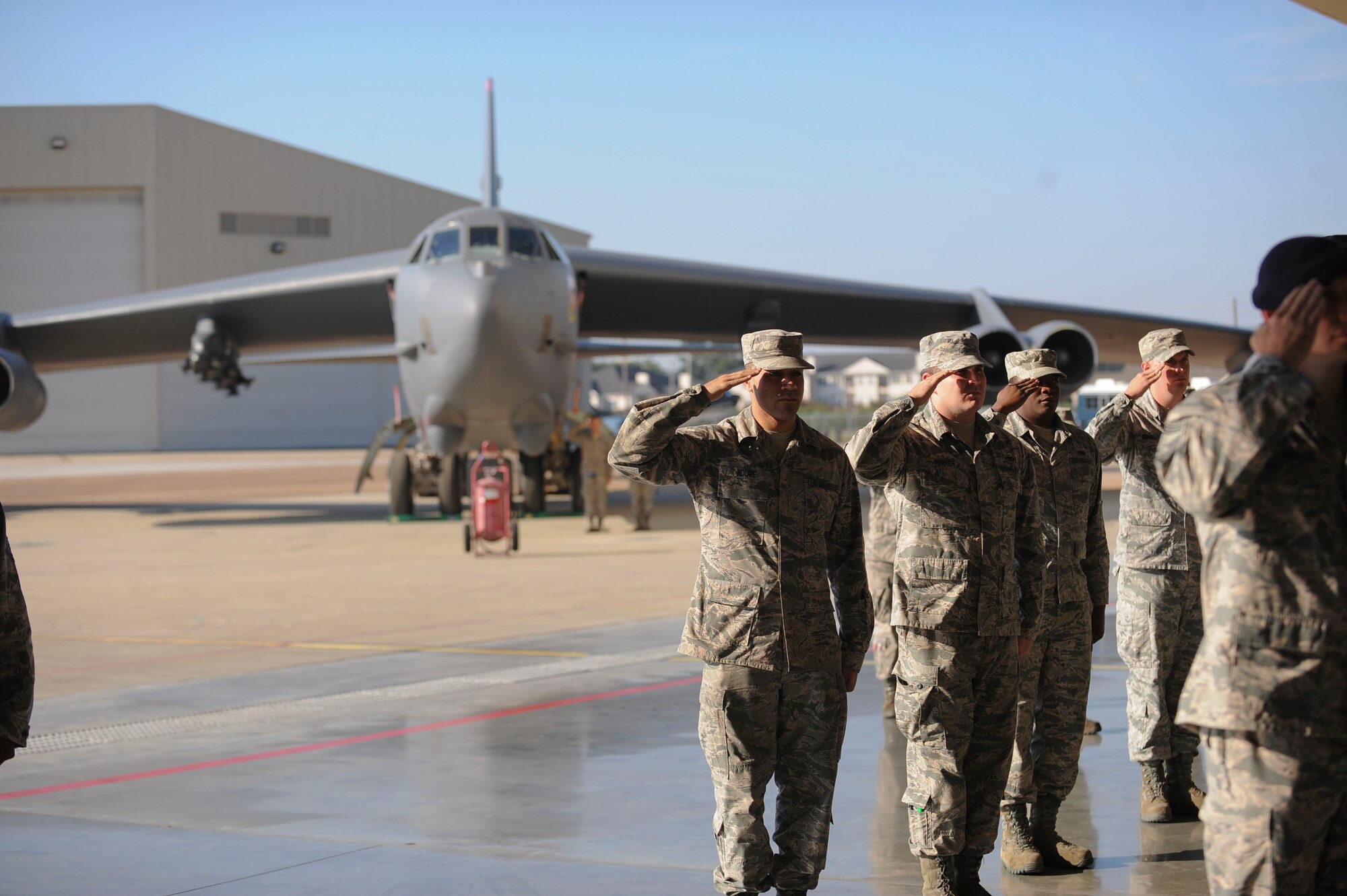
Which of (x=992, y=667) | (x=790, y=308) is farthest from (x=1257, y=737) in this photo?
(x=790, y=308)

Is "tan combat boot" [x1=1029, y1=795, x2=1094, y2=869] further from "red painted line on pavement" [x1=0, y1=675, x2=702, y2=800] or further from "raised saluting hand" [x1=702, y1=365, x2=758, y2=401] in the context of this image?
"red painted line on pavement" [x1=0, y1=675, x2=702, y2=800]

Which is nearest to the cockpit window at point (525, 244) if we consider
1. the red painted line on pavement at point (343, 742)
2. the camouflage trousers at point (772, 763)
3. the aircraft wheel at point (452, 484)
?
the aircraft wheel at point (452, 484)

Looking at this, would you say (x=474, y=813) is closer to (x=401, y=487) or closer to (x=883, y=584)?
(x=883, y=584)

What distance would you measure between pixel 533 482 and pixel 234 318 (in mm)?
5251

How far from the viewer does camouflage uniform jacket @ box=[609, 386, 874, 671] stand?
4395 mm

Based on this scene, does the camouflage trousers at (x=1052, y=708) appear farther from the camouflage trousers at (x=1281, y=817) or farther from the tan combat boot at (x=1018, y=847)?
the camouflage trousers at (x=1281, y=817)

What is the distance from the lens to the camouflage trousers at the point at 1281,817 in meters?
2.91

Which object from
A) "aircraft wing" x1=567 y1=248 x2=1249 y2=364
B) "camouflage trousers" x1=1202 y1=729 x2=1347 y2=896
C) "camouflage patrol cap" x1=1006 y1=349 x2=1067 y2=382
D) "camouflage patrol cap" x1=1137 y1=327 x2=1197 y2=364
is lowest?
"camouflage trousers" x1=1202 y1=729 x2=1347 y2=896

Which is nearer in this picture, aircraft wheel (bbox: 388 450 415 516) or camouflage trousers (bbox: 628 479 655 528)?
camouflage trousers (bbox: 628 479 655 528)

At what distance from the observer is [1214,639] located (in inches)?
120

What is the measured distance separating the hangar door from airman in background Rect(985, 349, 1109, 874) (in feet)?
167

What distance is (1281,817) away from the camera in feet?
9.52

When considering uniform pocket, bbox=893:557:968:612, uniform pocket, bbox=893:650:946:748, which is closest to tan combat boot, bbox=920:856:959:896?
uniform pocket, bbox=893:650:946:748

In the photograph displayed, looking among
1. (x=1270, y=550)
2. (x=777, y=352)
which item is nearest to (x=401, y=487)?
(x=777, y=352)
